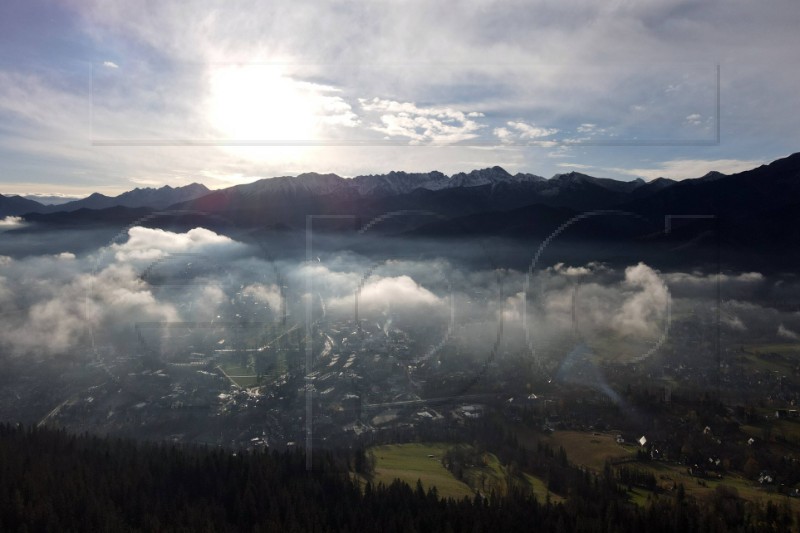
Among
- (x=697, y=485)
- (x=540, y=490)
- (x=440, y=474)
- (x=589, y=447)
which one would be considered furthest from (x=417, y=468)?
(x=697, y=485)

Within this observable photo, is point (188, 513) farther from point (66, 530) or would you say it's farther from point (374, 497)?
point (374, 497)

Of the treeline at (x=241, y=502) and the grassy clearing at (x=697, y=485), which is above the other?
the treeline at (x=241, y=502)

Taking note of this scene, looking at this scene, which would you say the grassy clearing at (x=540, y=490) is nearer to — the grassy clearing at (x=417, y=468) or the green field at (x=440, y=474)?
the green field at (x=440, y=474)

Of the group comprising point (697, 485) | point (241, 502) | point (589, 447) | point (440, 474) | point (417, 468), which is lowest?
point (589, 447)

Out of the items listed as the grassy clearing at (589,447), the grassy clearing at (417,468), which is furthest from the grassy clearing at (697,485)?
the grassy clearing at (417,468)

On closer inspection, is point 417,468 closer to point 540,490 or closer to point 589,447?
point 540,490
